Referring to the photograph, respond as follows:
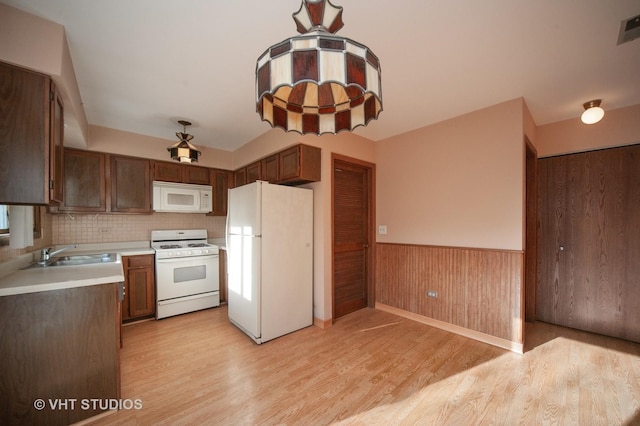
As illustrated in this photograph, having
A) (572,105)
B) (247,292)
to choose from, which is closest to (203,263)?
(247,292)

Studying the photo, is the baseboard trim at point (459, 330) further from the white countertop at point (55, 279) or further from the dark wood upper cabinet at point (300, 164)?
the white countertop at point (55, 279)

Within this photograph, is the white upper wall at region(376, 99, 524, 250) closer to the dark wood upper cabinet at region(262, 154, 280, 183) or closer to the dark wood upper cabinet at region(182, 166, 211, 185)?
the dark wood upper cabinet at region(262, 154, 280, 183)

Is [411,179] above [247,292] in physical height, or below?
above

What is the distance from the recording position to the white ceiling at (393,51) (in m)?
1.42

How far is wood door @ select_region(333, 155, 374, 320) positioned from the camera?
335 centimetres

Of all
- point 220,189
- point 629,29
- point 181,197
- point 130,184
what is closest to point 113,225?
point 130,184

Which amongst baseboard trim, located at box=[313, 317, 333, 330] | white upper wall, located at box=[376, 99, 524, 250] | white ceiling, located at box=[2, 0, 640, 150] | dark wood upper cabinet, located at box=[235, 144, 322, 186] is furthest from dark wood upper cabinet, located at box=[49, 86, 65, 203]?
white upper wall, located at box=[376, 99, 524, 250]

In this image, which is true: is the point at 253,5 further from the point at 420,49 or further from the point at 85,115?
the point at 85,115

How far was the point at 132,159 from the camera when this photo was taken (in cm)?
343

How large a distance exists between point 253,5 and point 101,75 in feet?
5.23

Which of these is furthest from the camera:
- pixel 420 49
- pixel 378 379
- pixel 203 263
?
pixel 203 263

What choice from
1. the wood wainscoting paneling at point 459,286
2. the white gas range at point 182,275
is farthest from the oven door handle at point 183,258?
the wood wainscoting paneling at point 459,286

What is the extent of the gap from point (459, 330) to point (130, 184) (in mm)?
4549

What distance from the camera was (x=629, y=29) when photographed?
1575 millimetres
